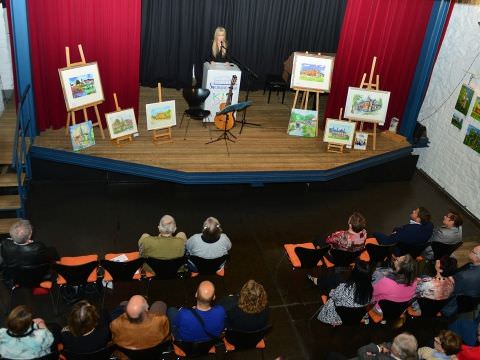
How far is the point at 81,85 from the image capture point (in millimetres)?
6773

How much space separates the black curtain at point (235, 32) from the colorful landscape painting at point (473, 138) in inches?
152

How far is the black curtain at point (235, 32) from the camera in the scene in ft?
30.5

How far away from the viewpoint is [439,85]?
8656 mm

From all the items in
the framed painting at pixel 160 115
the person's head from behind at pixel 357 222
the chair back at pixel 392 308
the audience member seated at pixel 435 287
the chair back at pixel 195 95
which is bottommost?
the chair back at pixel 392 308

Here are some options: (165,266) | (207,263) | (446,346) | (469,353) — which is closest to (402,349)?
(446,346)

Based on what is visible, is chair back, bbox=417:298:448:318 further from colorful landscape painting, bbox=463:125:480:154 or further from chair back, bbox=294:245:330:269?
colorful landscape painting, bbox=463:125:480:154

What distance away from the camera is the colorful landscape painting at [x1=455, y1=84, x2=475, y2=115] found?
7.78 meters

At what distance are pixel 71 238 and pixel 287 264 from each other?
282cm

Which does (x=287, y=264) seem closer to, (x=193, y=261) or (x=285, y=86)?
(x=193, y=261)

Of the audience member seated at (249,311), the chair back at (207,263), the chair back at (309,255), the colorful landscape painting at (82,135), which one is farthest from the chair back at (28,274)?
the colorful landscape painting at (82,135)

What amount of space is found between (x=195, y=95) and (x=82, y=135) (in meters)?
1.85

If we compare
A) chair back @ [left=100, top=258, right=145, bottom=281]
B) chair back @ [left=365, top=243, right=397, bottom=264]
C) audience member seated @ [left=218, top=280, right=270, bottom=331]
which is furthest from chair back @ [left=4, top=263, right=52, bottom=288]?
chair back @ [left=365, top=243, right=397, bottom=264]

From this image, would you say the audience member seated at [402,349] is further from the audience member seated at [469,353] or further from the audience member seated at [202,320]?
the audience member seated at [202,320]

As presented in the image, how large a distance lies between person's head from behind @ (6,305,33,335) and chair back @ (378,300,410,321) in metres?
3.12
